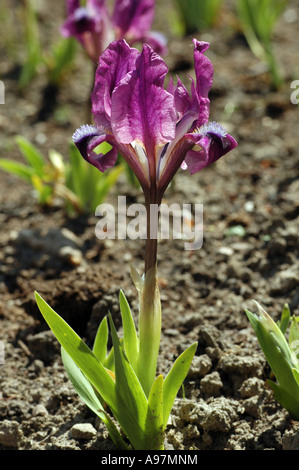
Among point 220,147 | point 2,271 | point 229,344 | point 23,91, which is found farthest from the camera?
point 23,91

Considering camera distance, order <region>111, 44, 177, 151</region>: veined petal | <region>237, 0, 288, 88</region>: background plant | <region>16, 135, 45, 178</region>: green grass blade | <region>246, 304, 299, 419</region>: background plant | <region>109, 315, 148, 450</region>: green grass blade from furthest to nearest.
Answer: <region>237, 0, 288, 88</region>: background plant < <region>16, 135, 45, 178</region>: green grass blade < <region>246, 304, 299, 419</region>: background plant < <region>109, 315, 148, 450</region>: green grass blade < <region>111, 44, 177, 151</region>: veined petal

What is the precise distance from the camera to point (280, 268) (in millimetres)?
2951

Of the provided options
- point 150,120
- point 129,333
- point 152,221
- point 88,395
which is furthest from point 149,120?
point 88,395

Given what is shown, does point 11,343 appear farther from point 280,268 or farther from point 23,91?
point 23,91

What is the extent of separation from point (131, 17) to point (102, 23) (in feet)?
0.59

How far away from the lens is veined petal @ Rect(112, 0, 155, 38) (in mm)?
3443

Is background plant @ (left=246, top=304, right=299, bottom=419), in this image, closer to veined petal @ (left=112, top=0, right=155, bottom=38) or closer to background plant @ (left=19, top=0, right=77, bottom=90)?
veined petal @ (left=112, top=0, right=155, bottom=38)

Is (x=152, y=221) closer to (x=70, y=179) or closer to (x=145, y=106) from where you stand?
(x=145, y=106)

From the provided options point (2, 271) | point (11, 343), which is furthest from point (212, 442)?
point (2, 271)

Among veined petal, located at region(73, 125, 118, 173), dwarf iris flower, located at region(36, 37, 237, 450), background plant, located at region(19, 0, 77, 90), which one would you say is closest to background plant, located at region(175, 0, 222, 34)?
background plant, located at region(19, 0, 77, 90)

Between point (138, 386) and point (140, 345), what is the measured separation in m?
0.15

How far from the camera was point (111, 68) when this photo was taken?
68.8 inches

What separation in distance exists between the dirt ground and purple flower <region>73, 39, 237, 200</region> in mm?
895

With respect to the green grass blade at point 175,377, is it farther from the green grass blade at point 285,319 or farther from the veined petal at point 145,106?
the veined petal at point 145,106
